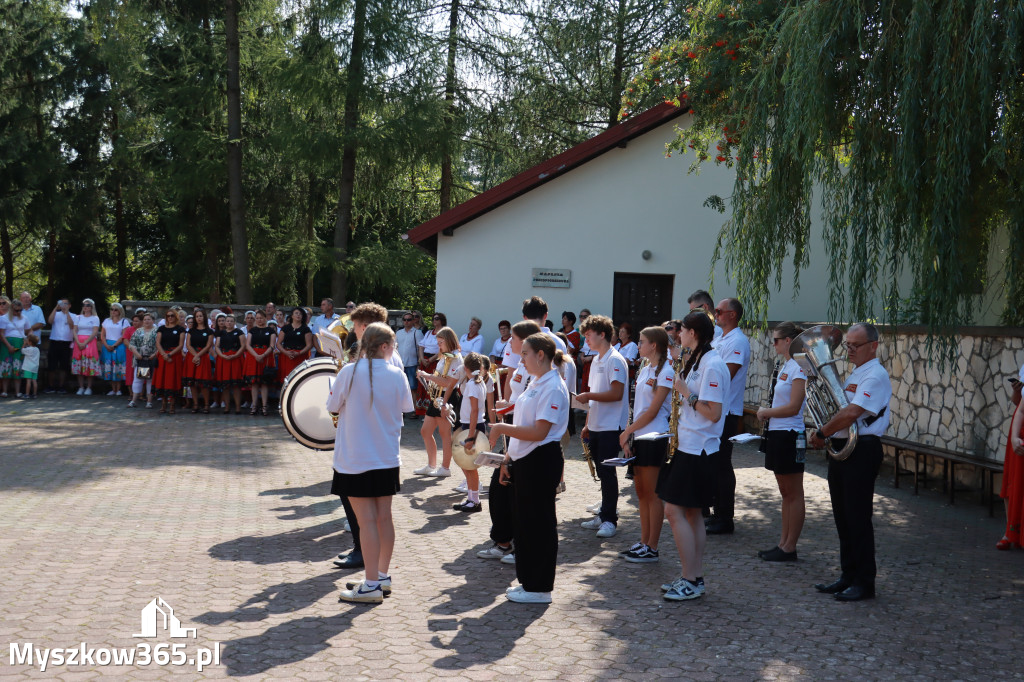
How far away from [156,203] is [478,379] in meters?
24.0

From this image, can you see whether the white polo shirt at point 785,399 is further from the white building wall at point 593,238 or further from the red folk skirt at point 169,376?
the red folk skirt at point 169,376

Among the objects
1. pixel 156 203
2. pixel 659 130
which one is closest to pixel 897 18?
pixel 659 130

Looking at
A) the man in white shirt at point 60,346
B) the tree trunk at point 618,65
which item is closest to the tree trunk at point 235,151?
the man in white shirt at point 60,346

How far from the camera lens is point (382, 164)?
20.2 metres

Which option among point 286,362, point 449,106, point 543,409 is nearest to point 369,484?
point 543,409

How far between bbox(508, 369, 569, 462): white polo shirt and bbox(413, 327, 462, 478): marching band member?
76.4 inches

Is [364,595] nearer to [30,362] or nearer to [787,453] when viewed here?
[787,453]

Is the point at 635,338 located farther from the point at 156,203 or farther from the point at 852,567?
the point at 156,203

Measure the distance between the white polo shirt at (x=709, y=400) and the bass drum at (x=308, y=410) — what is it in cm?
316

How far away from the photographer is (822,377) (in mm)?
6270

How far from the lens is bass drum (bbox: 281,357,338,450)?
786 centimetres

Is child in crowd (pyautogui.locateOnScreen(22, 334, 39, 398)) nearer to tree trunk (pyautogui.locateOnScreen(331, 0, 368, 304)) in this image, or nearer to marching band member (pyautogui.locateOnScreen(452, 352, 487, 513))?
tree trunk (pyautogui.locateOnScreen(331, 0, 368, 304))

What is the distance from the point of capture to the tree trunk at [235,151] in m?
21.9

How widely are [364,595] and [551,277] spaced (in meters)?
13.1
